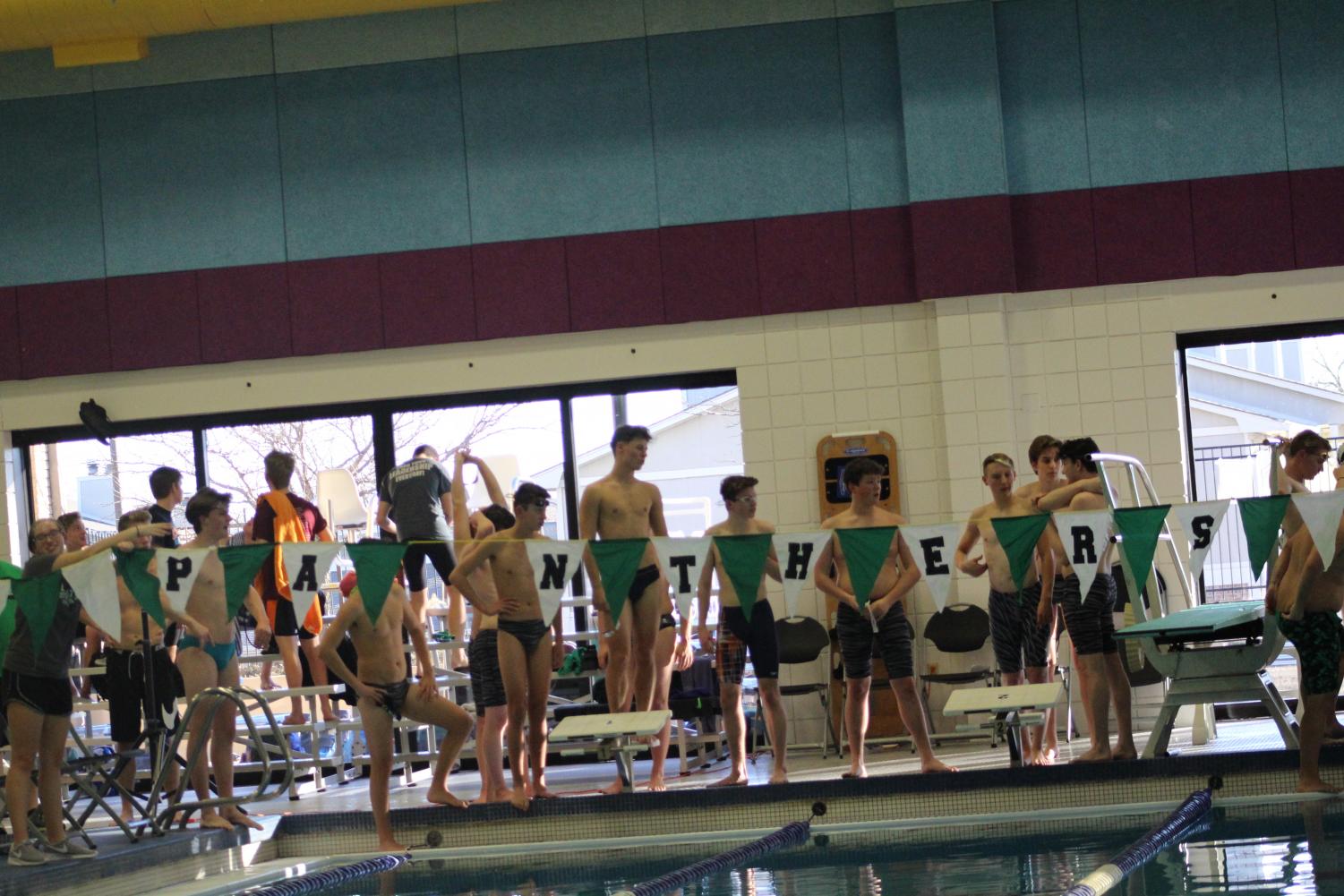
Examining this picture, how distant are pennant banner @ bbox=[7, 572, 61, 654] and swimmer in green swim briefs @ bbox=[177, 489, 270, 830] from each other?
2.32 ft

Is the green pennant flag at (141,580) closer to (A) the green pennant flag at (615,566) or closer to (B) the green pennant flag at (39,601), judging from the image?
(B) the green pennant flag at (39,601)

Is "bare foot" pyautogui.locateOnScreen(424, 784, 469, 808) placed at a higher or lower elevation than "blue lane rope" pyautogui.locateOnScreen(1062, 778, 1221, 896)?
higher

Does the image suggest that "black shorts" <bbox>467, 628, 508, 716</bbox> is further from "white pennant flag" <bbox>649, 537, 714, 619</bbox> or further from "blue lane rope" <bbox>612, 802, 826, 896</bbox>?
"blue lane rope" <bbox>612, 802, 826, 896</bbox>

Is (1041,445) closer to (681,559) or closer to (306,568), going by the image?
(681,559)

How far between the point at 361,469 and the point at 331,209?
2.00 meters

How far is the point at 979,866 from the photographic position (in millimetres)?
7328

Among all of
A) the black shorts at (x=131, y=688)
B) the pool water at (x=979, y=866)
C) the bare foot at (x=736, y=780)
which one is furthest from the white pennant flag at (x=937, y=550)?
the black shorts at (x=131, y=688)

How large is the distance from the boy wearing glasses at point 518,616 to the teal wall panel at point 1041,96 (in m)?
4.77

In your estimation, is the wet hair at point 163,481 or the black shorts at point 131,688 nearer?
the black shorts at point 131,688

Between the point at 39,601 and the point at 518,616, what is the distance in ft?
8.14

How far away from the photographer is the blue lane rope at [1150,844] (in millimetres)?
6262

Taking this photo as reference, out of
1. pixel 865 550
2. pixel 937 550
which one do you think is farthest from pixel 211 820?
pixel 937 550

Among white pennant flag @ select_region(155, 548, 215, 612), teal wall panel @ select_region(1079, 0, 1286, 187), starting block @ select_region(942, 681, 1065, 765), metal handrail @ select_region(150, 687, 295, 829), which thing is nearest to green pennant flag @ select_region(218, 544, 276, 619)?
white pennant flag @ select_region(155, 548, 215, 612)

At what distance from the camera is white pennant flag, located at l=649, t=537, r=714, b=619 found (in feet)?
28.5
